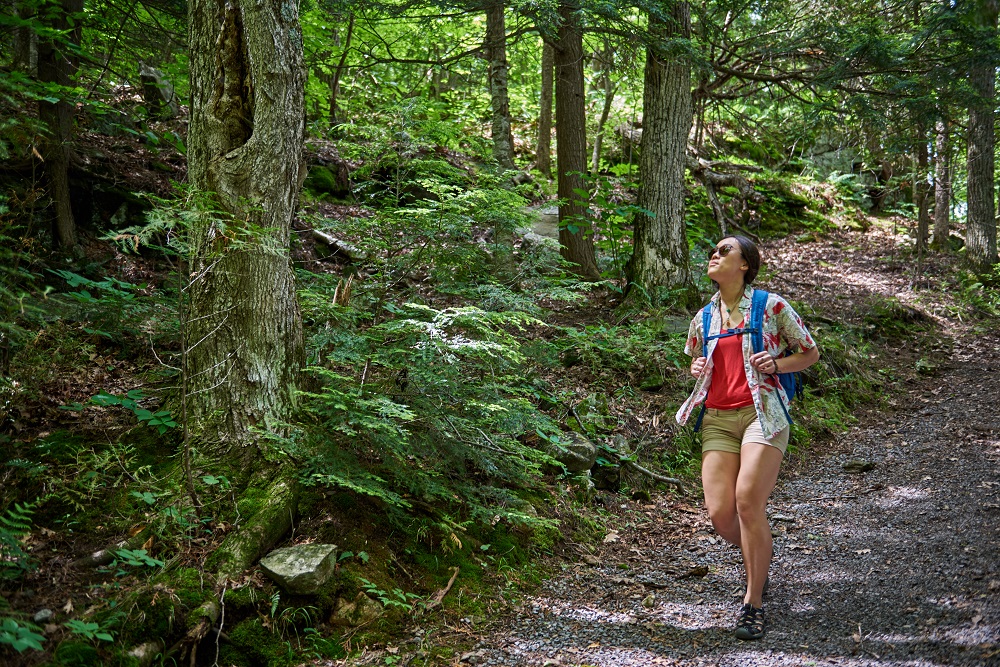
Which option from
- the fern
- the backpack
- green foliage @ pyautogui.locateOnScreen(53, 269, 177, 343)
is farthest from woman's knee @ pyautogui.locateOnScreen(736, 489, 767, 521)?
green foliage @ pyautogui.locateOnScreen(53, 269, 177, 343)

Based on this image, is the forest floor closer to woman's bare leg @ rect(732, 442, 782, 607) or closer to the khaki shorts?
woman's bare leg @ rect(732, 442, 782, 607)

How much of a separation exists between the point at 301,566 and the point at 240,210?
2196 millimetres

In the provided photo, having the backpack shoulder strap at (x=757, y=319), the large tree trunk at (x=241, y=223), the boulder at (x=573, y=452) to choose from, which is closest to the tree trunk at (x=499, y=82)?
the large tree trunk at (x=241, y=223)

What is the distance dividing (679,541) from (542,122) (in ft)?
39.8

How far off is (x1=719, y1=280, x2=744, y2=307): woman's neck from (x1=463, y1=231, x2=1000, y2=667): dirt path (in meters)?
1.84

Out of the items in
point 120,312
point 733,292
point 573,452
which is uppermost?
point 733,292

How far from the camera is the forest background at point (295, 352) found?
3482mm

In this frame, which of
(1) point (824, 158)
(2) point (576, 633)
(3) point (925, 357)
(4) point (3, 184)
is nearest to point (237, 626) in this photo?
(2) point (576, 633)

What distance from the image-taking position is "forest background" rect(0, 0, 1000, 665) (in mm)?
3482

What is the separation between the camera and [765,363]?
11.9 feet

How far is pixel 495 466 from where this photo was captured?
4.60 metres

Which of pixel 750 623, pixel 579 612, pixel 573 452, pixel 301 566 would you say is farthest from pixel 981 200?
pixel 301 566

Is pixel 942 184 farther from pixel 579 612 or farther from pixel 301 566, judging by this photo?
pixel 301 566

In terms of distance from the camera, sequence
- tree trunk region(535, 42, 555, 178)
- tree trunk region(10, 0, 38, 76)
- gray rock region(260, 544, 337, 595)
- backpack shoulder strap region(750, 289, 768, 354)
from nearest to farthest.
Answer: gray rock region(260, 544, 337, 595), backpack shoulder strap region(750, 289, 768, 354), tree trunk region(10, 0, 38, 76), tree trunk region(535, 42, 555, 178)
